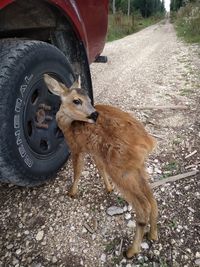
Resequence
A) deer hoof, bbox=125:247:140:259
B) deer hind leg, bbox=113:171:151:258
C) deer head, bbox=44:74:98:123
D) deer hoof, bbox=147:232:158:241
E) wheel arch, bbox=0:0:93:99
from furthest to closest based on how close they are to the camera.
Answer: wheel arch, bbox=0:0:93:99 < deer head, bbox=44:74:98:123 < deer hoof, bbox=147:232:158:241 < deer hoof, bbox=125:247:140:259 < deer hind leg, bbox=113:171:151:258

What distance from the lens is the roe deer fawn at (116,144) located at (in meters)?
2.38

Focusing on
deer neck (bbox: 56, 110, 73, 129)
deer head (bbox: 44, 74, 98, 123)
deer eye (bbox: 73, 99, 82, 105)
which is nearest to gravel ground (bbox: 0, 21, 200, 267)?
deer neck (bbox: 56, 110, 73, 129)

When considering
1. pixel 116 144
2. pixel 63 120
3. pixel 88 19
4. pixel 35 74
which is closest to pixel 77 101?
pixel 63 120

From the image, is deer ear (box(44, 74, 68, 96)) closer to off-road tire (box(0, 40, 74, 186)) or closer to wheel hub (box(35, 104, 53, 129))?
off-road tire (box(0, 40, 74, 186))

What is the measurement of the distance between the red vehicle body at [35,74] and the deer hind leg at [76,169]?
0.24 meters

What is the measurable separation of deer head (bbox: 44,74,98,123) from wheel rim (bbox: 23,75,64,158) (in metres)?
0.16

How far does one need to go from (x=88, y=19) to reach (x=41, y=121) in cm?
151

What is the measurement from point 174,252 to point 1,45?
92.0 inches

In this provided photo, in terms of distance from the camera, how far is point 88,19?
147 inches

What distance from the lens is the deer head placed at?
277 centimetres

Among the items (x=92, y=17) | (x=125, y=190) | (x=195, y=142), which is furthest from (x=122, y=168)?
(x=92, y=17)

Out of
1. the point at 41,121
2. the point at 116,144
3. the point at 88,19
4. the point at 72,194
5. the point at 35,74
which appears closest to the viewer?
the point at 116,144

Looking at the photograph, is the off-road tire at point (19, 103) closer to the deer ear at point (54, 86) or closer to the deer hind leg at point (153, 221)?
the deer ear at point (54, 86)

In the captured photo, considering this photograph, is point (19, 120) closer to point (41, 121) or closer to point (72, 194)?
point (41, 121)
